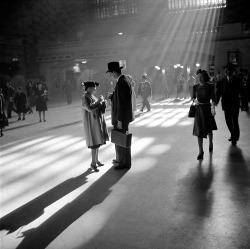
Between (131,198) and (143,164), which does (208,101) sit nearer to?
(143,164)

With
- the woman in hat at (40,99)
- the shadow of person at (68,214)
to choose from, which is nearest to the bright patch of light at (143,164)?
the shadow of person at (68,214)

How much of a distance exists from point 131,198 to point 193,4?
31978 mm

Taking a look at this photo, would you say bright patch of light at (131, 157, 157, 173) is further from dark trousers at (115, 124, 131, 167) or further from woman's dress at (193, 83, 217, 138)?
woman's dress at (193, 83, 217, 138)

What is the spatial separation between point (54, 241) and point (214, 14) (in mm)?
31622

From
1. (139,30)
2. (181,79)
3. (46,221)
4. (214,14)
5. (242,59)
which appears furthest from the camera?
(139,30)

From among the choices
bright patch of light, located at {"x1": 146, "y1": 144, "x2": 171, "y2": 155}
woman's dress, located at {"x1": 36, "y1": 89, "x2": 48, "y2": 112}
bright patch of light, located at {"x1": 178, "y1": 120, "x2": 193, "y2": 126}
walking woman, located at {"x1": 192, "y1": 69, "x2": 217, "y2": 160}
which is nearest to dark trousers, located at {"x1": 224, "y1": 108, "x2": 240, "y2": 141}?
walking woman, located at {"x1": 192, "y1": 69, "x2": 217, "y2": 160}

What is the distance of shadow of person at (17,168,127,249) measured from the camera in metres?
3.13

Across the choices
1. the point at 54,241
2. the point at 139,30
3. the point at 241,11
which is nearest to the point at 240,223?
the point at 54,241

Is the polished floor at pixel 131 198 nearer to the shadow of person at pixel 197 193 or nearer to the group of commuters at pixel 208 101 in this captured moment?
the shadow of person at pixel 197 193

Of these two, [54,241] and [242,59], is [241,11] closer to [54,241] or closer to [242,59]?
[242,59]

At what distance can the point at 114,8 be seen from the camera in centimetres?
3650

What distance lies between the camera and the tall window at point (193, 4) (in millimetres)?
31281

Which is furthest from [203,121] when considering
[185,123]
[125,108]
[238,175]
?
[185,123]

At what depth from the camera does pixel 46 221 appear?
3557 millimetres
